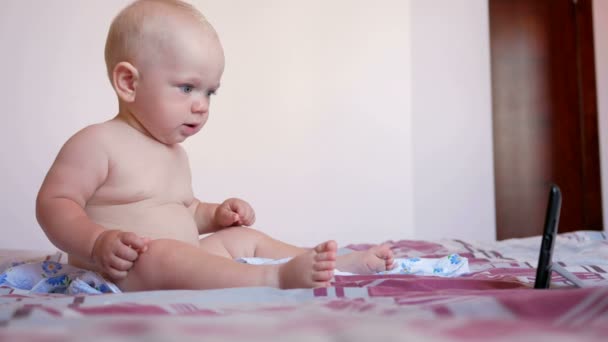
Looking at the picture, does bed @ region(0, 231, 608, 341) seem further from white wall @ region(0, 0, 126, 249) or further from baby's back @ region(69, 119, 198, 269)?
white wall @ region(0, 0, 126, 249)

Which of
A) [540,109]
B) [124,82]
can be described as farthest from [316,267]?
[540,109]

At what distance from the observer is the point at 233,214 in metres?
1.42

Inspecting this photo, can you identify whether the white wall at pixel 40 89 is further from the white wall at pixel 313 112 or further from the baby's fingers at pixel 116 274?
the baby's fingers at pixel 116 274

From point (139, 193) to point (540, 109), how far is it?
349cm

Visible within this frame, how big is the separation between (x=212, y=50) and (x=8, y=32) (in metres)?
2.07

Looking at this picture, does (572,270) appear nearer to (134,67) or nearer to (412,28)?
(134,67)

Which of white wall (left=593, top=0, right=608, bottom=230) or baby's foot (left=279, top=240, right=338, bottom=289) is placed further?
white wall (left=593, top=0, right=608, bottom=230)

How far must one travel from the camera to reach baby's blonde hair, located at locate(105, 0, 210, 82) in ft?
4.15

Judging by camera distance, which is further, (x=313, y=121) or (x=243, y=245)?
(x=313, y=121)

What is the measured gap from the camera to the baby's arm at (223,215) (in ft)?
4.69

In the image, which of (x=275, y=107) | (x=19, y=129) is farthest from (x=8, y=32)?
(x=275, y=107)

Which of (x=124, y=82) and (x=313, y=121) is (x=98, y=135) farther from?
(x=313, y=121)

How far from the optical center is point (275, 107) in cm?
361

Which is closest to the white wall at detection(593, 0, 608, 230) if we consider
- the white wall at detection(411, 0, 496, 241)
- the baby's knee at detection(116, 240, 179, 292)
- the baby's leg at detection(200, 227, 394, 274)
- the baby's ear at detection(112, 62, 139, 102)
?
the white wall at detection(411, 0, 496, 241)
